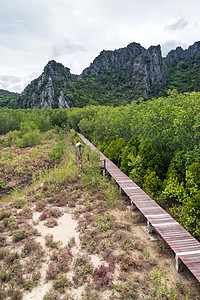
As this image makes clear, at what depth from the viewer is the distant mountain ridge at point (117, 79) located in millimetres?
112812

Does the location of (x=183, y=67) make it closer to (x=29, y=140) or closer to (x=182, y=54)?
(x=182, y=54)

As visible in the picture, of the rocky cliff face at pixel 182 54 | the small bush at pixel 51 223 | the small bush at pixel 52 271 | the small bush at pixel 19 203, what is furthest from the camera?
the rocky cliff face at pixel 182 54

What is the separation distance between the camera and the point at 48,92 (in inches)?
4313

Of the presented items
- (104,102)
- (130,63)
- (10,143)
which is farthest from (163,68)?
(10,143)

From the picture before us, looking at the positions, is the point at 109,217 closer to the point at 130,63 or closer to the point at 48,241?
the point at 48,241

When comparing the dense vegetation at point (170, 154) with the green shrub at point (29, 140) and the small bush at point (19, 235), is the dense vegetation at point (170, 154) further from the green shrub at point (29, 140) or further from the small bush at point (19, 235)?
the green shrub at point (29, 140)

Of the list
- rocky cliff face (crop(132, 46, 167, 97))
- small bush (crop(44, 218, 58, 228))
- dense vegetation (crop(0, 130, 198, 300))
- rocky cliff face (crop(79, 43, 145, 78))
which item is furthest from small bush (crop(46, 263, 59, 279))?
rocky cliff face (crop(79, 43, 145, 78))

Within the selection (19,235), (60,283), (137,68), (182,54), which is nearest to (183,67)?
(182,54)

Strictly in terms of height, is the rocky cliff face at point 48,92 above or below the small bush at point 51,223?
above

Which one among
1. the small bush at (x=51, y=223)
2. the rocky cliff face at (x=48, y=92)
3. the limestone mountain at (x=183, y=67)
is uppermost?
the limestone mountain at (x=183, y=67)

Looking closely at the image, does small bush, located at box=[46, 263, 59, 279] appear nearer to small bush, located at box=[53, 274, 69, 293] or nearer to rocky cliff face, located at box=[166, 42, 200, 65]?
small bush, located at box=[53, 274, 69, 293]

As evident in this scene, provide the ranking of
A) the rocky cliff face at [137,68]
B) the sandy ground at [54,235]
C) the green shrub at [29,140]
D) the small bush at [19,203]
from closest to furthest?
the sandy ground at [54,235] → the small bush at [19,203] → the green shrub at [29,140] → the rocky cliff face at [137,68]

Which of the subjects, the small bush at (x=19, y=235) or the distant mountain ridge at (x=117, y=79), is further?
the distant mountain ridge at (x=117, y=79)

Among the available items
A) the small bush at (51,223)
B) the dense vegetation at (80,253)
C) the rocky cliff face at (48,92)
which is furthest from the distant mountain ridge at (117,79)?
the small bush at (51,223)
